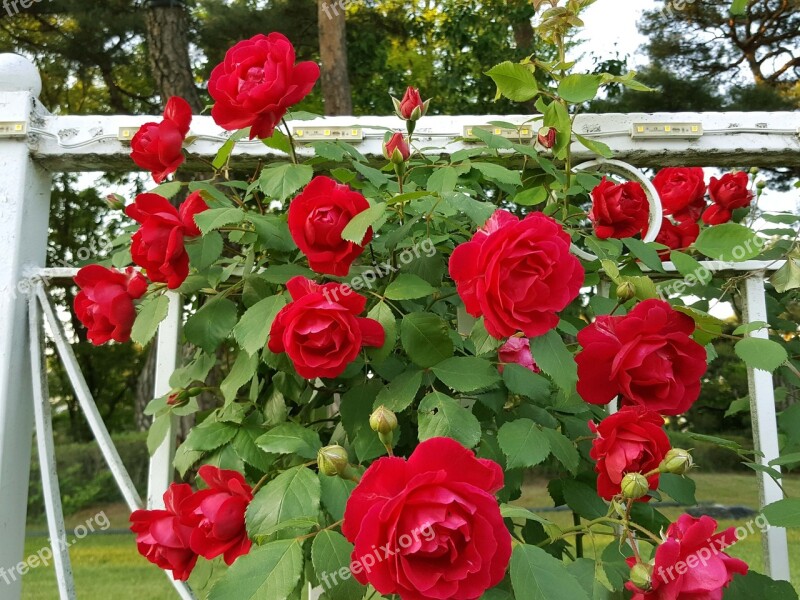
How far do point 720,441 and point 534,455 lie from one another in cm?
28

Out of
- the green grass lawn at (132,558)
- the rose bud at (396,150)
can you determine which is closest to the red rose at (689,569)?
the rose bud at (396,150)

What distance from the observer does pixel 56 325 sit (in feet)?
3.41

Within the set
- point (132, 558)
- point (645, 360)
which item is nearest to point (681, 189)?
point (645, 360)

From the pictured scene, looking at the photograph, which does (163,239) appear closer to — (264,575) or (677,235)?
(264,575)

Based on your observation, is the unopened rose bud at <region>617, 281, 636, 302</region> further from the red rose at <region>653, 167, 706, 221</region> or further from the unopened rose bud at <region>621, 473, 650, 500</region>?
the red rose at <region>653, 167, 706, 221</region>

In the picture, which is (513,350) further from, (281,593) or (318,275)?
(281,593)

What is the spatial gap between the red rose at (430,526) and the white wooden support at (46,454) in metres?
0.70

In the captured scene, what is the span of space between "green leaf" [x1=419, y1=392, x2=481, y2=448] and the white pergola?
483 mm

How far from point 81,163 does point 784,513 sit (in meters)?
1.05

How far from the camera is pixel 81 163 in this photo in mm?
1104

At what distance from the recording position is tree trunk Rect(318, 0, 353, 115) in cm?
601

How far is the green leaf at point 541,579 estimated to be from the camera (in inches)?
21.5

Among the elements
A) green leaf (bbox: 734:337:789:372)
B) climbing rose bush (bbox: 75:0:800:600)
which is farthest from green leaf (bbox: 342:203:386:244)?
green leaf (bbox: 734:337:789:372)

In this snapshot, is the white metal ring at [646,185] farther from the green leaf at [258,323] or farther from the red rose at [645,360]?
the green leaf at [258,323]
